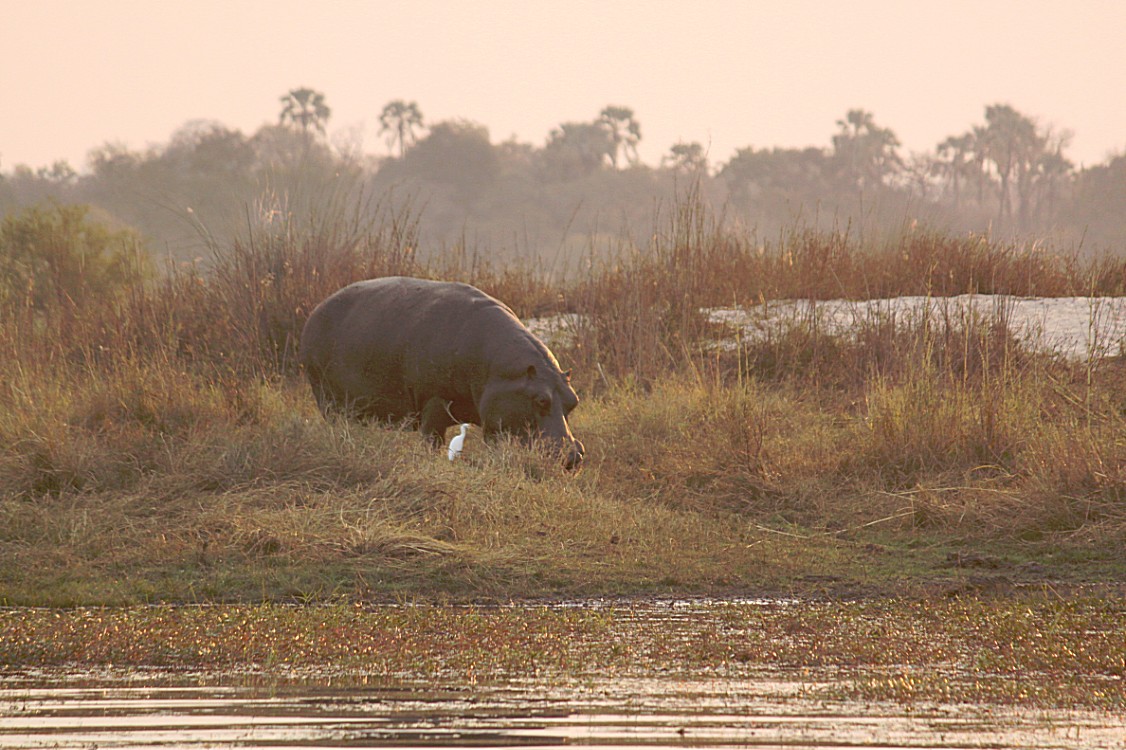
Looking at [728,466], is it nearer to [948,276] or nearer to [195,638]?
[195,638]

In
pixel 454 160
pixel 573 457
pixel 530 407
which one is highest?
pixel 454 160

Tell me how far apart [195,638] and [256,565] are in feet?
4.35

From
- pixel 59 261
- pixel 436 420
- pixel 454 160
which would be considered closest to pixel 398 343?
pixel 436 420

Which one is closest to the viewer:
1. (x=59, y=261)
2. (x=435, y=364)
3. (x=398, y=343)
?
(x=435, y=364)

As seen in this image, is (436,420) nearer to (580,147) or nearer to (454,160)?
(454,160)

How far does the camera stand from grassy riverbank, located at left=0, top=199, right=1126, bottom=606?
5824 millimetres

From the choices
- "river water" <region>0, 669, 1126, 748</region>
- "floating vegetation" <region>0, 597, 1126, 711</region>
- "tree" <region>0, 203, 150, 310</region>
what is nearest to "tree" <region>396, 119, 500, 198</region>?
"tree" <region>0, 203, 150, 310</region>

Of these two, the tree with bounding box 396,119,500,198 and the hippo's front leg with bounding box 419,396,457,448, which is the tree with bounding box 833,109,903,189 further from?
the hippo's front leg with bounding box 419,396,457,448

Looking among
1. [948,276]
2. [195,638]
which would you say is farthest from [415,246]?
[195,638]

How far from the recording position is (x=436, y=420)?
26.3 feet

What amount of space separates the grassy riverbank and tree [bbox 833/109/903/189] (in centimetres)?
3630

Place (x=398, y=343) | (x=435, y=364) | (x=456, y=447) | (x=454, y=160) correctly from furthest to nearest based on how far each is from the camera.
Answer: (x=454, y=160)
(x=398, y=343)
(x=435, y=364)
(x=456, y=447)

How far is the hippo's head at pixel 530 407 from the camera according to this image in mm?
7535

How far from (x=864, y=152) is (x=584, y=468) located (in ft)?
148
